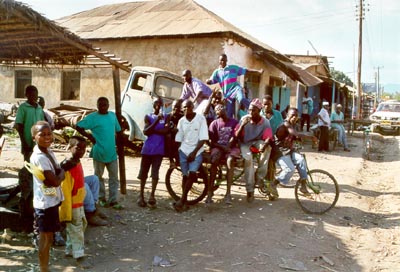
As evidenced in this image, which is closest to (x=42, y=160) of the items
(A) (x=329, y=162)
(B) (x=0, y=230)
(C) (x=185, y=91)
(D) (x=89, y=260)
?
(D) (x=89, y=260)

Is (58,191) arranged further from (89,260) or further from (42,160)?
(89,260)

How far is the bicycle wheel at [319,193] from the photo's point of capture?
6781 millimetres

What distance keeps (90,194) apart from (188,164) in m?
1.76

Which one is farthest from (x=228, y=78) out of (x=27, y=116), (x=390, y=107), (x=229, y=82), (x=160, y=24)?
(x=390, y=107)

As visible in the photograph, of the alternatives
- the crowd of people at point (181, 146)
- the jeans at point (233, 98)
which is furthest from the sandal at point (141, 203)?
the jeans at point (233, 98)

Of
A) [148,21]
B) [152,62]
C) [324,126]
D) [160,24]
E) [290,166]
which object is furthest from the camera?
[148,21]

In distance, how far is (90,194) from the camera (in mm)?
5367

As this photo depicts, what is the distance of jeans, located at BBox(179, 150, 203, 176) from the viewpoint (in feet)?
21.4

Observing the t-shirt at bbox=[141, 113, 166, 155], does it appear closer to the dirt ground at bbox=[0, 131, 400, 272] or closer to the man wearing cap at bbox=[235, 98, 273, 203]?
the dirt ground at bbox=[0, 131, 400, 272]

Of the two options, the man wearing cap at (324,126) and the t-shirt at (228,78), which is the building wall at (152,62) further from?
Result: the t-shirt at (228,78)

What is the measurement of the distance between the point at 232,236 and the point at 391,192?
16.2 feet

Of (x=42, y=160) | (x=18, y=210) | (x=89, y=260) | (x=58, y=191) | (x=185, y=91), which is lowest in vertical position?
(x=89, y=260)

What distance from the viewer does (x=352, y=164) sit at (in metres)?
12.1

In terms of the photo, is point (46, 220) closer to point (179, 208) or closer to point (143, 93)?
point (179, 208)
